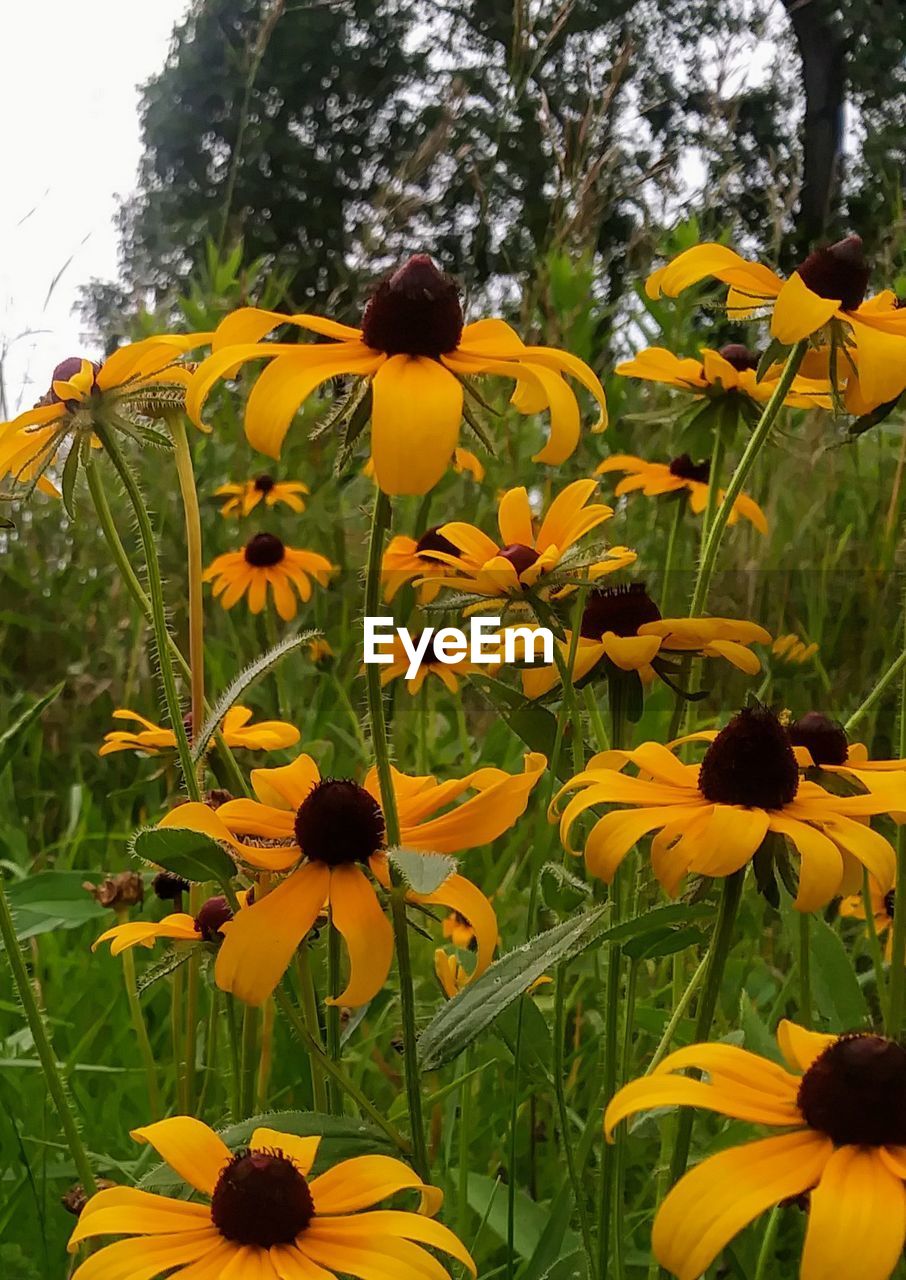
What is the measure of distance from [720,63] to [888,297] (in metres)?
1.43

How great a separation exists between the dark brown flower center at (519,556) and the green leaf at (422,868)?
0.79ft

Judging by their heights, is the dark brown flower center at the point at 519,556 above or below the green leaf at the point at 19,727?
above

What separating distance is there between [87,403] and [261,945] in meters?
0.25

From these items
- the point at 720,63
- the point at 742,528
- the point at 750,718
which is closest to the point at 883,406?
the point at 750,718

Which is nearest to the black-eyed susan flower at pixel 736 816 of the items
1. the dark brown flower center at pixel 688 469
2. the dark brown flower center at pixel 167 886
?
the dark brown flower center at pixel 167 886

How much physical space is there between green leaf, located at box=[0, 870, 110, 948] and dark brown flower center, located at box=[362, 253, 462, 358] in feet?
1.24

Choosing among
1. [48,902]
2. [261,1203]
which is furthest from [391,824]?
[48,902]

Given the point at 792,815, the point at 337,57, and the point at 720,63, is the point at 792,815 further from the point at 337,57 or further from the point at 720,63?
the point at 337,57

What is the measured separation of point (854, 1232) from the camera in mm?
303

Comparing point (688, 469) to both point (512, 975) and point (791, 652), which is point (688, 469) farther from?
point (512, 975)

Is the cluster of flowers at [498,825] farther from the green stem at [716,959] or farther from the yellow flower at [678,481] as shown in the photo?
the yellow flower at [678,481]

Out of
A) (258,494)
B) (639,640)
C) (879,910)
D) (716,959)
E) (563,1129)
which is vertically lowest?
(879,910)

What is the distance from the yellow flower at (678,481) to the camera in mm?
1088

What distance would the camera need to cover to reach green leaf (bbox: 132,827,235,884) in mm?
398
